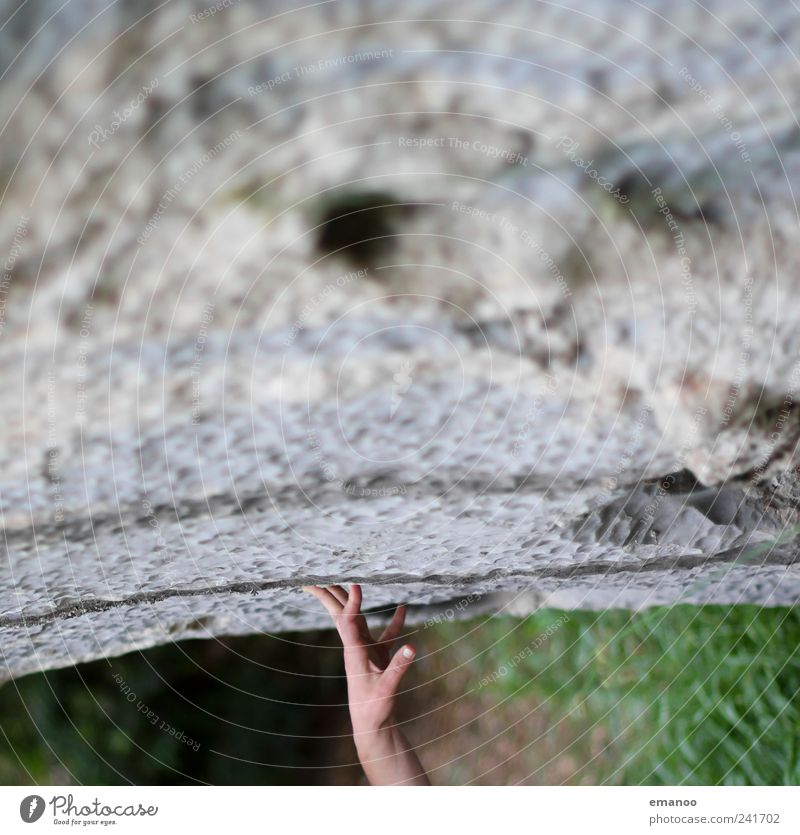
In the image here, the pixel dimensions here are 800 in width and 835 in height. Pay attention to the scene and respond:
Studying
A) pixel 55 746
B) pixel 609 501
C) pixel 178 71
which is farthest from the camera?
pixel 55 746

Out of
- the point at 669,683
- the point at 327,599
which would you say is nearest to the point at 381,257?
the point at 327,599

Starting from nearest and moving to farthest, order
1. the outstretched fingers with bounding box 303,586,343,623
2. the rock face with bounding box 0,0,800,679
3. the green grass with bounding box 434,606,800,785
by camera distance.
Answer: the rock face with bounding box 0,0,800,679 → the outstretched fingers with bounding box 303,586,343,623 → the green grass with bounding box 434,606,800,785

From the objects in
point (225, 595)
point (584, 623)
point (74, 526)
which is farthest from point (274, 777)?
point (74, 526)

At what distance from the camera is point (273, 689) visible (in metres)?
0.77

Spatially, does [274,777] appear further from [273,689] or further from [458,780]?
[458,780]

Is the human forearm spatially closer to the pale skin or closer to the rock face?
the pale skin

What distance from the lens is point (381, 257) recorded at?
210 millimetres

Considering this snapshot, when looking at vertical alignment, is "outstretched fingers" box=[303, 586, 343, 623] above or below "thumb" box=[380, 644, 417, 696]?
above

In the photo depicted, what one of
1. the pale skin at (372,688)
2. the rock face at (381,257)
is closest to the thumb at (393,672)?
the pale skin at (372,688)

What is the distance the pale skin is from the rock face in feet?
0.53

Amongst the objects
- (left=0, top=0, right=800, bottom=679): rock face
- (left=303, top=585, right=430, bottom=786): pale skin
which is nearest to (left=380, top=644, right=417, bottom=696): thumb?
(left=303, top=585, right=430, bottom=786): pale skin

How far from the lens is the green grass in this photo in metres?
0.58

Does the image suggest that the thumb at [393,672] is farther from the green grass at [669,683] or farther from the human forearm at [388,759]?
the green grass at [669,683]

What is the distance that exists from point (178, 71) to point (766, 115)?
0.53ft
